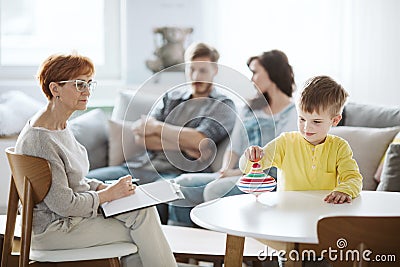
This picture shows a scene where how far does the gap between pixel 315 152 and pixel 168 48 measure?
2.30 m

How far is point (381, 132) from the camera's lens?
3.36 meters

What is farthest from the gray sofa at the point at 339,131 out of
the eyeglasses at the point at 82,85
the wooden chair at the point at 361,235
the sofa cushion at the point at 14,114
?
the wooden chair at the point at 361,235

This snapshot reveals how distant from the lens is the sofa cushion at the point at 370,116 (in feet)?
11.5

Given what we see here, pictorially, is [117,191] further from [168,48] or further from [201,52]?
[168,48]

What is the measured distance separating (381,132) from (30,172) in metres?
1.64

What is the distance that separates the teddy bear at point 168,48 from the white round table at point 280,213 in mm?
2309

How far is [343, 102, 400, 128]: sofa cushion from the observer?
3490mm

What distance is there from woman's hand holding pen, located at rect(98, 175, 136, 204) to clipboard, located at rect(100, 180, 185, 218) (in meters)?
0.01

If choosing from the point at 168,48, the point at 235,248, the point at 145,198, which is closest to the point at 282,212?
the point at 235,248

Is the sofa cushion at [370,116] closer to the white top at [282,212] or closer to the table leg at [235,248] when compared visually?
the white top at [282,212]

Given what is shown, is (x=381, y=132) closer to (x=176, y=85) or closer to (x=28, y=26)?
(x=176, y=85)

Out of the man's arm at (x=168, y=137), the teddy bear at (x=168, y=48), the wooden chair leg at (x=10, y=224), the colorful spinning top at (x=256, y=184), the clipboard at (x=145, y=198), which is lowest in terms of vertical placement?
the wooden chair leg at (x=10, y=224)

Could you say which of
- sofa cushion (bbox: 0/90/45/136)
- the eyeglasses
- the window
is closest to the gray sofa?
the eyeglasses

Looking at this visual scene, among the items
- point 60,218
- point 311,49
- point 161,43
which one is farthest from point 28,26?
point 60,218
